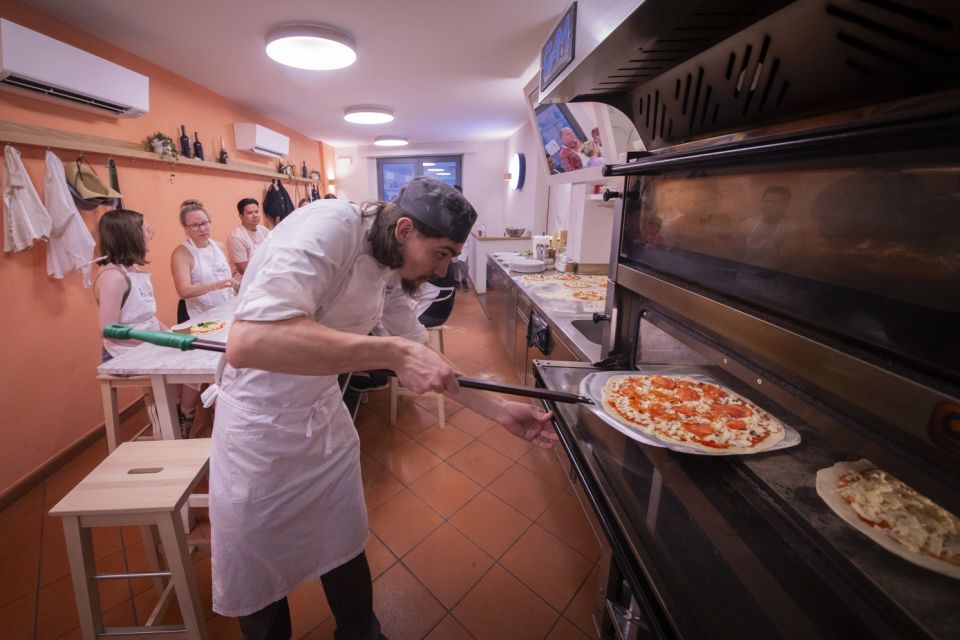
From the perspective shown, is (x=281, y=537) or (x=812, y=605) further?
(x=281, y=537)

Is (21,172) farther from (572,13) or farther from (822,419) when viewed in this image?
(822,419)

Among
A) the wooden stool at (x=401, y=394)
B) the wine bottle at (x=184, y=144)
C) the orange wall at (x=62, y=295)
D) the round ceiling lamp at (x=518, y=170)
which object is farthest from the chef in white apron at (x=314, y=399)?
the round ceiling lamp at (x=518, y=170)

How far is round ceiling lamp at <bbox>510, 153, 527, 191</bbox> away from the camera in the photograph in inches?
279

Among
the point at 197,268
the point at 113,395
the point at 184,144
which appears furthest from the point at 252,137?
the point at 113,395

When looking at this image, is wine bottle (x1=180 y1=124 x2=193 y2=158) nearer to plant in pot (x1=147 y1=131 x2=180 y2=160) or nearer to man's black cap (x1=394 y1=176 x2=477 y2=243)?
plant in pot (x1=147 y1=131 x2=180 y2=160)

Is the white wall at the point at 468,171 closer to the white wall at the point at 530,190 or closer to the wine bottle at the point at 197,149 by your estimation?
the white wall at the point at 530,190

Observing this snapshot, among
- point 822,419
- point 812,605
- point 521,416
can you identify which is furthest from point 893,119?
point 521,416

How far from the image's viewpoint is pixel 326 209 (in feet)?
3.70

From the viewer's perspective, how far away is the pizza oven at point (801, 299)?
522 mm

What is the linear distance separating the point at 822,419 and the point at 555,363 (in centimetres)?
89

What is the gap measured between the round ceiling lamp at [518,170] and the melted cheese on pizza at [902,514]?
6.93 m

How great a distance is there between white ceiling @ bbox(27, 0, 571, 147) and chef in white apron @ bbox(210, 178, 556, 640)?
2345mm

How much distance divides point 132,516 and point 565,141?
380 cm

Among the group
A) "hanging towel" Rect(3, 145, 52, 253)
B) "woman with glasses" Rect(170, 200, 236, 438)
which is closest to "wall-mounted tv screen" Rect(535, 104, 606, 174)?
"woman with glasses" Rect(170, 200, 236, 438)
